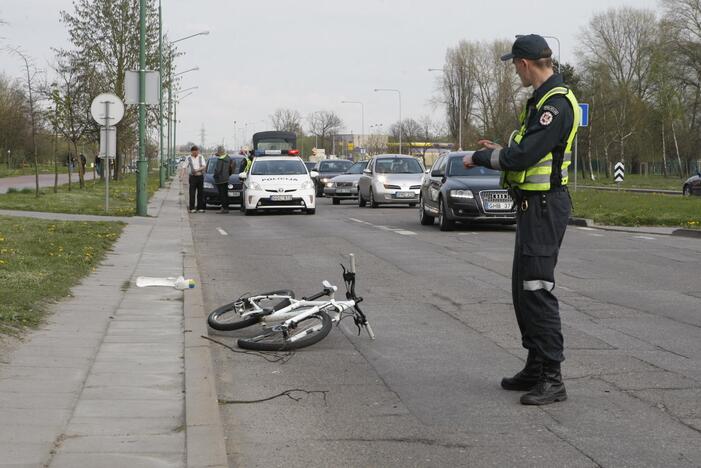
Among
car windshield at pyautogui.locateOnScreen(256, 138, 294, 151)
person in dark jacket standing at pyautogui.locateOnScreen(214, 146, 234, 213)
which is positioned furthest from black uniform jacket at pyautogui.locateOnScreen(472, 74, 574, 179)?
car windshield at pyautogui.locateOnScreen(256, 138, 294, 151)

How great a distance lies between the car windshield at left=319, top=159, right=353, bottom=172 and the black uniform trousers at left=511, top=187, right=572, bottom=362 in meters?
40.3

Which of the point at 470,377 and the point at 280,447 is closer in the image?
the point at 280,447

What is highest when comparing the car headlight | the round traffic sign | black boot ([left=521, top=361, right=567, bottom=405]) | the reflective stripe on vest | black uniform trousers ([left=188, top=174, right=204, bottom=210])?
the round traffic sign

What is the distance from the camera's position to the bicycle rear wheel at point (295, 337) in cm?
805

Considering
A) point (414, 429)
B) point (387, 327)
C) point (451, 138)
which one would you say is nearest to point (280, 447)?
point (414, 429)

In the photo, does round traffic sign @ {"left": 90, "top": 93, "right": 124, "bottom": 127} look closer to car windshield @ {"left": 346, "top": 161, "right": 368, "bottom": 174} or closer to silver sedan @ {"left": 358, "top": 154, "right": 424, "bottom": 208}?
silver sedan @ {"left": 358, "top": 154, "right": 424, "bottom": 208}

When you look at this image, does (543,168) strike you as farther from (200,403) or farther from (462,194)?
(462,194)

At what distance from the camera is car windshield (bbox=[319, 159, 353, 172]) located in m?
46.7

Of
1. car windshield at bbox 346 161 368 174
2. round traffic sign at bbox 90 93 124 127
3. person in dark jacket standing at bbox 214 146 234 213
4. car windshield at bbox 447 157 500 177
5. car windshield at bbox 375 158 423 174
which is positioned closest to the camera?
car windshield at bbox 447 157 500 177

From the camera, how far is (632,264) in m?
14.9

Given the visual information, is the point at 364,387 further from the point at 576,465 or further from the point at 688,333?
the point at 688,333

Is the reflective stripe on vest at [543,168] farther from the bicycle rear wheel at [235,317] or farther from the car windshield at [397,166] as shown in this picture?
the car windshield at [397,166]

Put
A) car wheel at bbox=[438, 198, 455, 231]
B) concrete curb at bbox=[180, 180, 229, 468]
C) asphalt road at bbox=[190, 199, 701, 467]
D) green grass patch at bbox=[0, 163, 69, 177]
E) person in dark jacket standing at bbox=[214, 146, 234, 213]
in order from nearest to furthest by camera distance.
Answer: concrete curb at bbox=[180, 180, 229, 468], asphalt road at bbox=[190, 199, 701, 467], car wheel at bbox=[438, 198, 455, 231], person in dark jacket standing at bbox=[214, 146, 234, 213], green grass patch at bbox=[0, 163, 69, 177]

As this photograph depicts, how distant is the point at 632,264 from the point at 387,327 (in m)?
6.62
